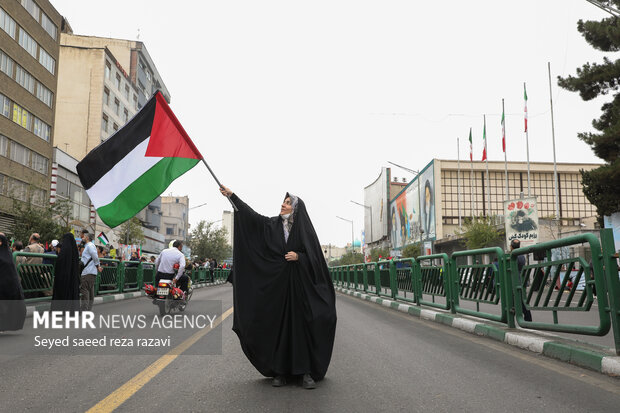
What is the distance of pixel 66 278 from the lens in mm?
10875

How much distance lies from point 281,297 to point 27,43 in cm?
3700

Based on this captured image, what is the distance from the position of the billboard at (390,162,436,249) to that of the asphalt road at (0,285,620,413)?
5613 centimetres

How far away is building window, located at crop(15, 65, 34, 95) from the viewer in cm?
3394

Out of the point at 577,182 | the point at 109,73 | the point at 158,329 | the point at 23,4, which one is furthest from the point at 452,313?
the point at 577,182

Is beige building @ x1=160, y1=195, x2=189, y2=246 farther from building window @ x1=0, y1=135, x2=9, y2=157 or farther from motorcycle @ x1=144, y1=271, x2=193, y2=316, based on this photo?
motorcycle @ x1=144, y1=271, x2=193, y2=316

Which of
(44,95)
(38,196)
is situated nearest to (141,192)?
(38,196)

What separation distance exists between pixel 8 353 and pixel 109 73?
50.5 m

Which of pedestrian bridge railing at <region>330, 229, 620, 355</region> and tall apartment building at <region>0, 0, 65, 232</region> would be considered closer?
pedestrian bridge railing at <region>330, 229, 620, 355</region>

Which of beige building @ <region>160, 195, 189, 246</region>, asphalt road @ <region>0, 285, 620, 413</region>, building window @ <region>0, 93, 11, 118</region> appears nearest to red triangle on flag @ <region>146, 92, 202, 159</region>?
asphalt road @ <region>0, 285, 620, 413</region>

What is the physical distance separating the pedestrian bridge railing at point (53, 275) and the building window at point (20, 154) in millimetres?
16273

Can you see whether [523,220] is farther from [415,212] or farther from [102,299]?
[415,212]

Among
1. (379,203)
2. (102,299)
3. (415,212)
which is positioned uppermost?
(379,203)

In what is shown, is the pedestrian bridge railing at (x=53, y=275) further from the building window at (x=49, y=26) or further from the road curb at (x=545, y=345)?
the building window at (x=49, y=26)

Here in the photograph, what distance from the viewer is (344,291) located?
92.6 feet
